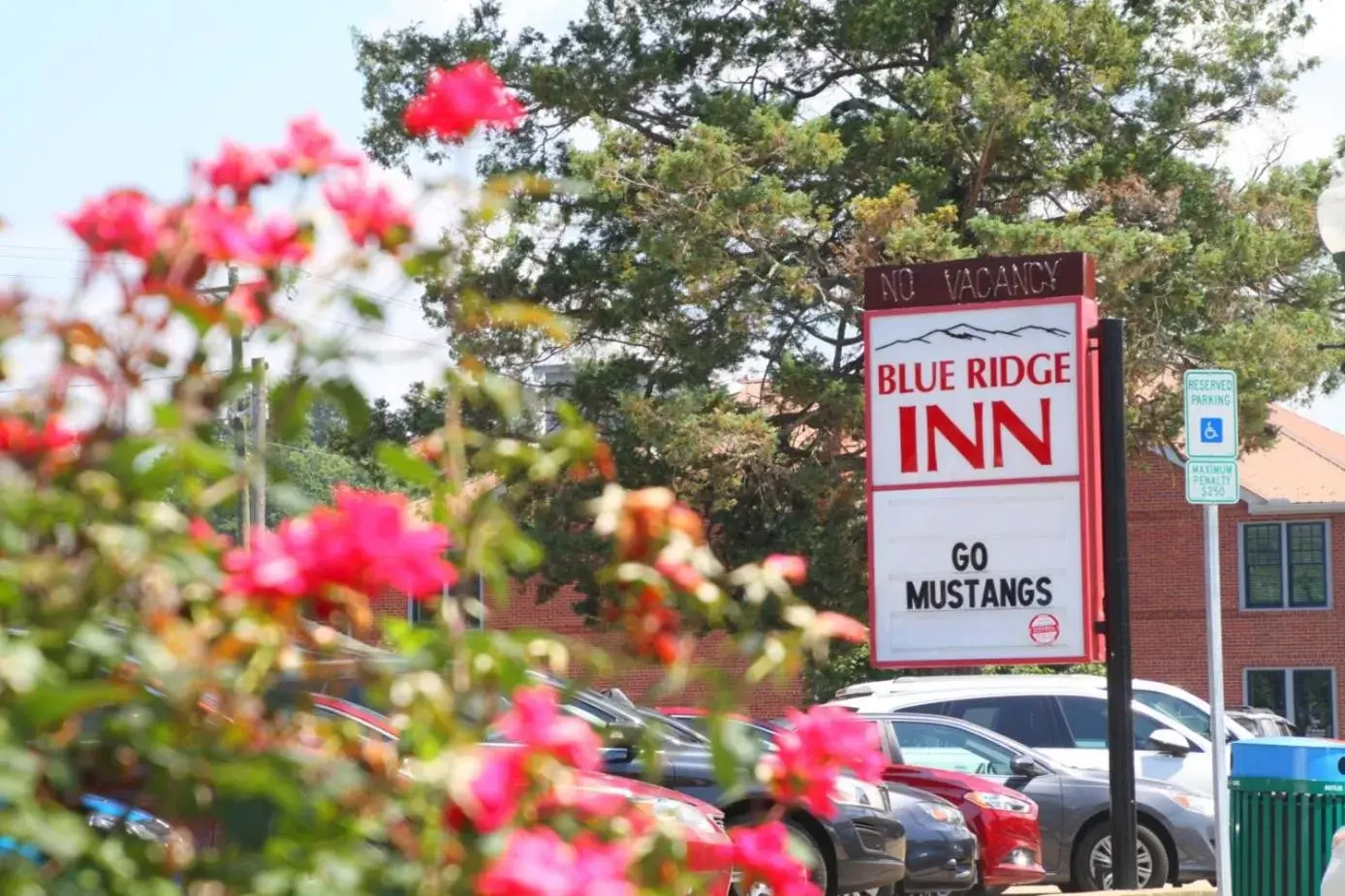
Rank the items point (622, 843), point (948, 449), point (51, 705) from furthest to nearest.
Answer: point (948, 449) → point (622, 843) → point (51, 705)

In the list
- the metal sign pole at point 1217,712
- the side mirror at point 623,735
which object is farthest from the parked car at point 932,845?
the side mirror at point 623,735

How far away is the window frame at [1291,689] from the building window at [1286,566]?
132cm

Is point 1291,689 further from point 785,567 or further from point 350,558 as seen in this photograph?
point 350,558

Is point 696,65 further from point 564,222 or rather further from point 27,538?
point 27,538

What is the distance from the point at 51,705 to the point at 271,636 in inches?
13.1

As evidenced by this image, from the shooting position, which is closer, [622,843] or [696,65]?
[622,843]

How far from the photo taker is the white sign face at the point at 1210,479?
9.77 metres

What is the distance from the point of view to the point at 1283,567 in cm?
4372

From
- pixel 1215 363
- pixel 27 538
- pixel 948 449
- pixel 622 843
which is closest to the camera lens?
pixel 27 538

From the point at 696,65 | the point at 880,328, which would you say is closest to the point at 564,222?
the point at 696,65

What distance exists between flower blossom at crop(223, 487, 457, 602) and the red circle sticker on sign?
940 cm

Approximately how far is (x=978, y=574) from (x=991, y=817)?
15.1ft

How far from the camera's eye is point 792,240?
31.4 meters

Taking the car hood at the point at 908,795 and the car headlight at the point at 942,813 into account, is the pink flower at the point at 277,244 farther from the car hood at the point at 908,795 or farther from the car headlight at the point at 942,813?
the car headlight at the point at 942,813
